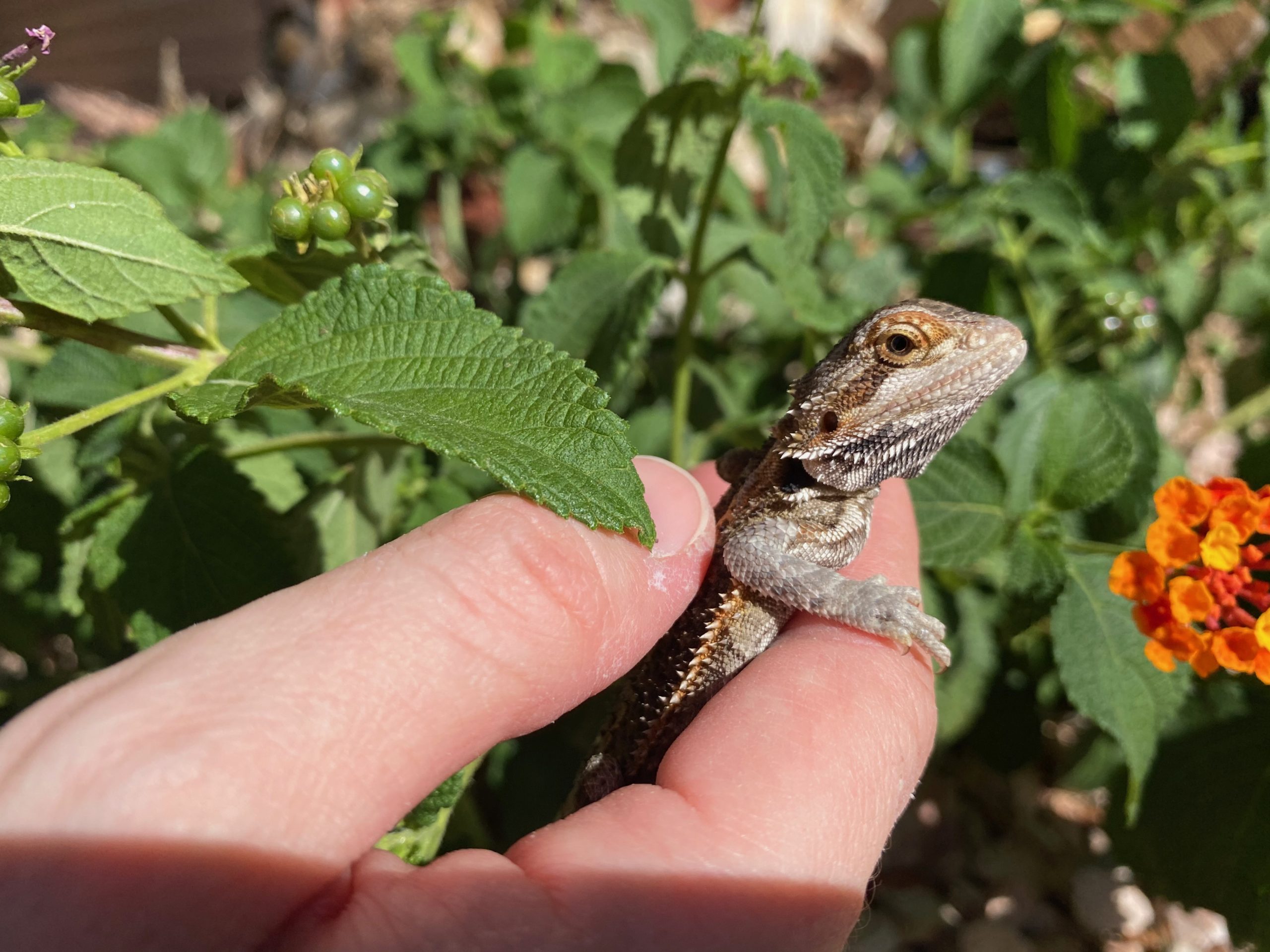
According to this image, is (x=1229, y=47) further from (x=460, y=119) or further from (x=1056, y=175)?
(x=460, y=119)

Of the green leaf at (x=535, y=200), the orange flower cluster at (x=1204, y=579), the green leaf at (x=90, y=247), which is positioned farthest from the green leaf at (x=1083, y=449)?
the green leaf at (x=90, y=247)

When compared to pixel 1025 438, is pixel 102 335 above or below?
above

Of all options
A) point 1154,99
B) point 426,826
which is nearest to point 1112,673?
point 426,826

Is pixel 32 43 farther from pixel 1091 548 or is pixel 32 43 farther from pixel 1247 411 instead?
pixel 1247 411

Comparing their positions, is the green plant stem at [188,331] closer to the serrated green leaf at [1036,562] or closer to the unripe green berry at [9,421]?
the unripe green berry at [9,421]

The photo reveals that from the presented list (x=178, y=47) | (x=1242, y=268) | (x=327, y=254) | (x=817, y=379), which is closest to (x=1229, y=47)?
(x=1242, y=268)

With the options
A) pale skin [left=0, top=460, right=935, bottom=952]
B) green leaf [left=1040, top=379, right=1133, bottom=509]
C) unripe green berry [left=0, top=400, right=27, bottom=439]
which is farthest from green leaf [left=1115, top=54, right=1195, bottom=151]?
Result: unripe green berry [left=0, top=400, right=27, bottom=439]

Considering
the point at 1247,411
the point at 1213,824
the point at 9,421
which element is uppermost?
the point at 9,421
